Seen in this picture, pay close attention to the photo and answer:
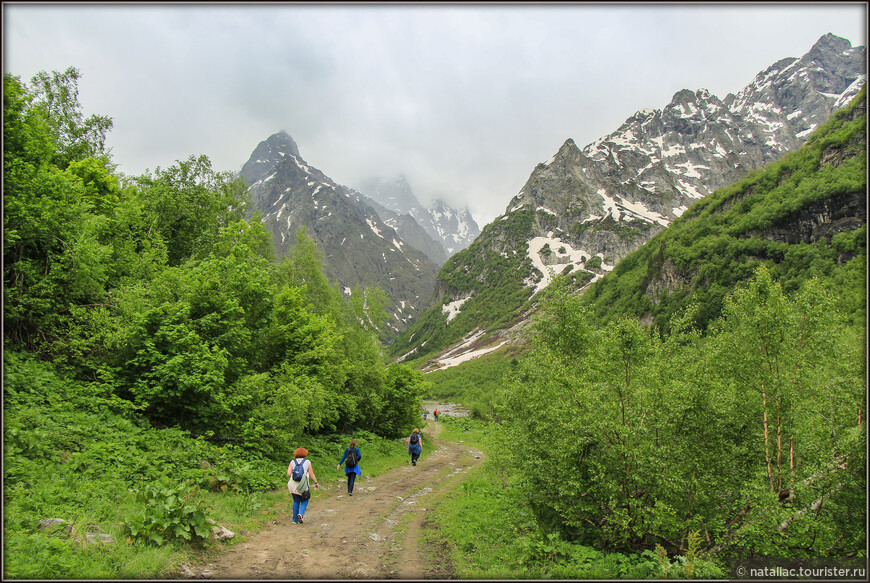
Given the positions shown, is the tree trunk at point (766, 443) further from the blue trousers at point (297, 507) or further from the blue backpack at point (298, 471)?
the blue trousers at point (297, 507)

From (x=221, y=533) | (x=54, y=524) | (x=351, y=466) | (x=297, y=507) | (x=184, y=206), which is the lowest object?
(x=297, y=507)

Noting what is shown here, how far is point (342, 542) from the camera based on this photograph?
31.3 feet

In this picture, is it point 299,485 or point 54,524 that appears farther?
point 299,485

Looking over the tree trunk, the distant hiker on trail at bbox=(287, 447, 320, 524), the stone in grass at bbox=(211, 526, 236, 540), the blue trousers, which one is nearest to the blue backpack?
the distant hiker on trail at bbox=(287, 447, 320, 524)

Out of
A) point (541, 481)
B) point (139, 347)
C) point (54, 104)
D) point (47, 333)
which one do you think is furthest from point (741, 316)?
point (54, 104)

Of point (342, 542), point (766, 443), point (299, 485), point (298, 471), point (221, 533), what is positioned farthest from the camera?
point (298, 471)

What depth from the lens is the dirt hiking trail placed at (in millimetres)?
7672

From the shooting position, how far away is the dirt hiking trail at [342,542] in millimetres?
7672

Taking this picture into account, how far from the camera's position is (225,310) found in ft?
50.6

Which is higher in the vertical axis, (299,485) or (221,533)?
(299,485)

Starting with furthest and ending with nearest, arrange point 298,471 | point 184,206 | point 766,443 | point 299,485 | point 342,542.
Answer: point 184,206, point 298,471, point 299,485, point 766,443, point 342,542

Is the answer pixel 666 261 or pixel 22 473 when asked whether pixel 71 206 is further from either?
pixel 666 261

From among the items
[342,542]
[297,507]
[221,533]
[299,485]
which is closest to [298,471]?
[299,485]

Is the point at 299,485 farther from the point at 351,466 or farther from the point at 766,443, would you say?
the point at 766,443
